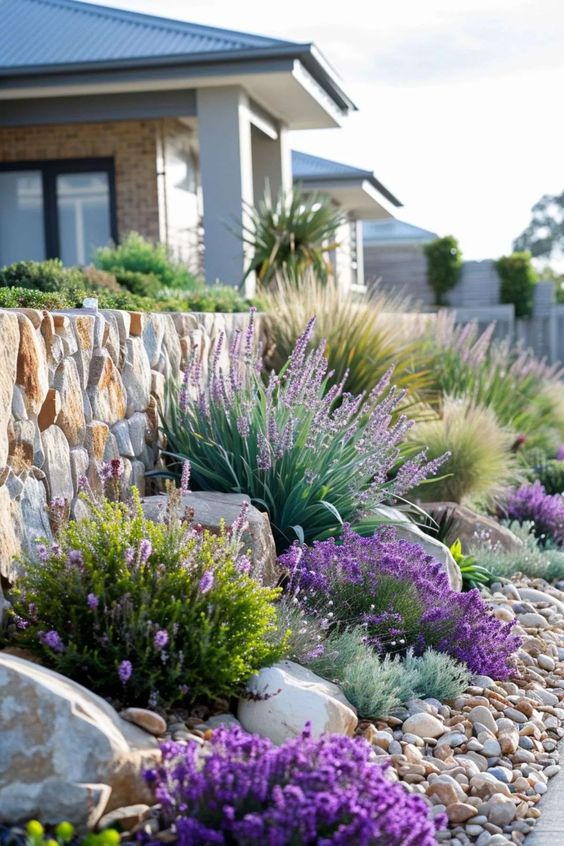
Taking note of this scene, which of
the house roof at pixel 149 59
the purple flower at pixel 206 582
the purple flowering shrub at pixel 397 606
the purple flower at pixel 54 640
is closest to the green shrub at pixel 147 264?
the house roof at pixel 149 59

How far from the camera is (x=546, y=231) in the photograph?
247 feet

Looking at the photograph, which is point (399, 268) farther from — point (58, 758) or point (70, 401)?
point (58, 758)

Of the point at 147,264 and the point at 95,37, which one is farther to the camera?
the point at 95,37

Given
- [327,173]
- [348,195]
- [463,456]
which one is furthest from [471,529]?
[348,195]

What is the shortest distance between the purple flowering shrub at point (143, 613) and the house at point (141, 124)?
10257mm

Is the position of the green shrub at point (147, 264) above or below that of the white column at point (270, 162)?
below

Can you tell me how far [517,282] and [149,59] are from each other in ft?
54.2

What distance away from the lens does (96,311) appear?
618cm

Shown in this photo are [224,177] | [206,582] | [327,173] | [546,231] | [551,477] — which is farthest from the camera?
[546,231]

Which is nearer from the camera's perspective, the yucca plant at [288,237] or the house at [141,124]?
the yucca plant at [288,237]

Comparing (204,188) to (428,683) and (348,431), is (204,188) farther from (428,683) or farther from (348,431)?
(428,683)

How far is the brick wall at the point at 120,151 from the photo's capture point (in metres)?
15.9

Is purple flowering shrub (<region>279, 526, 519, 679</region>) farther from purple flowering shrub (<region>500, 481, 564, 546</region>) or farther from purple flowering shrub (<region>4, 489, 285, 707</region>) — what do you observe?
purple flowering shrub (<region>500, 481, 564, 546</region>)

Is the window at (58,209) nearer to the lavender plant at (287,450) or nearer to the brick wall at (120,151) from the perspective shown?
the brick wall at (120,151)
